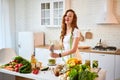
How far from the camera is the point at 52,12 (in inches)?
177

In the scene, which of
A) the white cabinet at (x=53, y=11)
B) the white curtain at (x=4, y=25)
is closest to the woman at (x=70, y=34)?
the white cabinet at (x=53, y=11)

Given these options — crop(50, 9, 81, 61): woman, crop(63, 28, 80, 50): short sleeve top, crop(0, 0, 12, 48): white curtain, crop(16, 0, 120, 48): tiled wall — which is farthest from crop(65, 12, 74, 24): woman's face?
crop(0, 0, 12, 48): white curtain

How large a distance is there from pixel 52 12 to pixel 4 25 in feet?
4.87

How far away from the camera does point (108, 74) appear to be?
3629 millimetres

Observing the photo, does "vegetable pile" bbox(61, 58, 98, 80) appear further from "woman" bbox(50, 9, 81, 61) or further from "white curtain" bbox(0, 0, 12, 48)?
"white curtain" bbox(0, 0, 12, 48)

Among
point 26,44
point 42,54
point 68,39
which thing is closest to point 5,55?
point 68,39

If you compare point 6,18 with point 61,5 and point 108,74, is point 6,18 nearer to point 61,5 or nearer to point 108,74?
point 61,5

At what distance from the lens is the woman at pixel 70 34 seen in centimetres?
241

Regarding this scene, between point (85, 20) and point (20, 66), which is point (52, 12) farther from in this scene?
point (20, 66)

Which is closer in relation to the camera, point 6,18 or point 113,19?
point 113,19

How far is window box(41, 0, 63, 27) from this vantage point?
14.5ft

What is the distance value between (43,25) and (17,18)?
1104mm

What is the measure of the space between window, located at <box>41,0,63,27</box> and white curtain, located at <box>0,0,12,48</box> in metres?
1.12

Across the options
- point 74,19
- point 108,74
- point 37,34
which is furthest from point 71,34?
point 37,34
